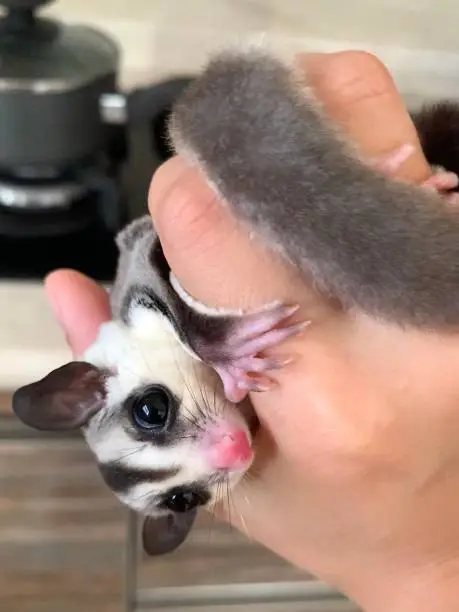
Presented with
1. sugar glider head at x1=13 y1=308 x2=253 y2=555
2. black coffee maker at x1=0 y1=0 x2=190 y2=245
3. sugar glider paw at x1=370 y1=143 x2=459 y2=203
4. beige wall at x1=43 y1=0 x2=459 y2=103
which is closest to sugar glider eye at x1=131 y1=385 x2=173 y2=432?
sugar glider head at x1=13 y1=308 x2=253 y2=555

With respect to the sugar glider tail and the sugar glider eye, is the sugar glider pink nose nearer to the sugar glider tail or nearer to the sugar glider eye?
the sugar glider eye

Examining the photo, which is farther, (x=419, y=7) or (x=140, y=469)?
(x=419, y=7)

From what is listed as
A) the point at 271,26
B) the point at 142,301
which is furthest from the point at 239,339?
the point at 271,26

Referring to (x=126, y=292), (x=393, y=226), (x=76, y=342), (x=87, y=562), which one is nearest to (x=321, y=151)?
(x=393, y=226)

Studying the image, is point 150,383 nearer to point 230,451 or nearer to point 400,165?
point 230,451

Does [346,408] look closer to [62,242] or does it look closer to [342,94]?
[342,94]

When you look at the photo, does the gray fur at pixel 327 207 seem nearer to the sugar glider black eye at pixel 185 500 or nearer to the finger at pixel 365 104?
the finger at pixel 365 104

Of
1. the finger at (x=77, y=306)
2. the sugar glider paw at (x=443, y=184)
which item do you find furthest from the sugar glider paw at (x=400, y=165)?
the finger at (x=77, y=306)
